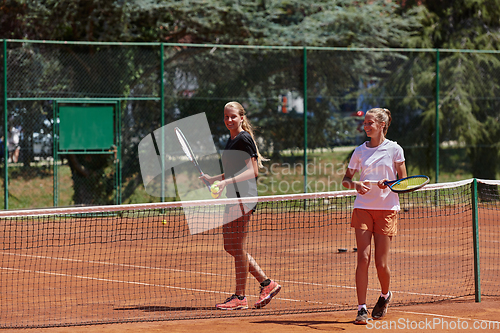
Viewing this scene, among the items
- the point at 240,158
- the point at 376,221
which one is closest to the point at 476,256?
the point at 376,221

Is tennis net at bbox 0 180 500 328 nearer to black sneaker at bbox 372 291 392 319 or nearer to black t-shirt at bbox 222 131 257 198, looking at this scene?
black t-shirt at bbox 222 131 257 198

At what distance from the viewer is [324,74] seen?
46.1 feet

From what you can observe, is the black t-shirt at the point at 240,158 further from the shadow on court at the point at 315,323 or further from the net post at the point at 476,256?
the net post at the point at 476,256

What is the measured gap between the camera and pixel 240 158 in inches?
227

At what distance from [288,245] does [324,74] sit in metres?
5.53

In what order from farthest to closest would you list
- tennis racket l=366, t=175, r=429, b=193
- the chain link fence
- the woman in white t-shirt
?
the chain link fence
the woman in white t-shirt
tennis racket l=366, t=175, r=429, b=193

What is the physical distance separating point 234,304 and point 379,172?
184 cm

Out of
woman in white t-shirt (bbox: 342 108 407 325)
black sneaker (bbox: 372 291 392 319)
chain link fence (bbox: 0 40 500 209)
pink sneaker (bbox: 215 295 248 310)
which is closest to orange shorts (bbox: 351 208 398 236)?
woman in white t-shirt (bbox: 342 108 407 325)

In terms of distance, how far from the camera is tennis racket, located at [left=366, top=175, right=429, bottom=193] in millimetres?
5105

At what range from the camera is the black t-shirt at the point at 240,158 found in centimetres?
574

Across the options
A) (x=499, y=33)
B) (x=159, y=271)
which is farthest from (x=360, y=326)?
(x=499, y=33)

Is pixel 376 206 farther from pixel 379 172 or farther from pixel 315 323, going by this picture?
pixel 315 323

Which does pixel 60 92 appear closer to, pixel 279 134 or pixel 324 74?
pixel 279 134

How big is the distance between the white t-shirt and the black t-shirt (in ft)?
3.31
